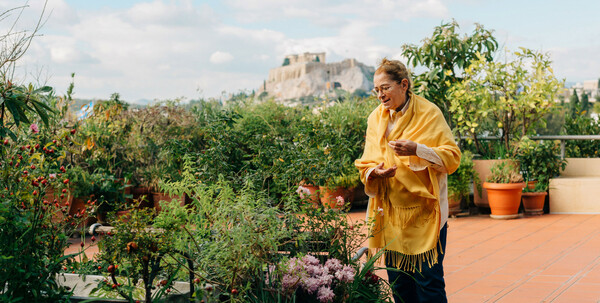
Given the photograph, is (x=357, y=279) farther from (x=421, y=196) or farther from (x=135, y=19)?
(x=135, y=19)

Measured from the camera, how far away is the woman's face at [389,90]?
8.93 feet

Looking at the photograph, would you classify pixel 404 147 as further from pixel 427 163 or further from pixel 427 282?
pixel 427 282

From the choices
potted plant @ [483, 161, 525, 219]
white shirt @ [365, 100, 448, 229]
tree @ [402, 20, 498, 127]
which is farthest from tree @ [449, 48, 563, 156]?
white shirt @ [365, 100, 448, 229]

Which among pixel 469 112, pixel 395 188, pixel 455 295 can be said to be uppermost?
pixel 469 112

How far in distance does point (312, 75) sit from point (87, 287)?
436 ft

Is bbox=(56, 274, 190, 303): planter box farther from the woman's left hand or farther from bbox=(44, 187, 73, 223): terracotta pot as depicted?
the woman's left hand

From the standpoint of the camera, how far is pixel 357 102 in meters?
8.57

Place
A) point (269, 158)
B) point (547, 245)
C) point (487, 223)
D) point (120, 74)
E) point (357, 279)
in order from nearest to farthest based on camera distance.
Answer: point (357, 279)
point (269, 158)
point (547, 245)
point (487, 223)
point (120, 74)

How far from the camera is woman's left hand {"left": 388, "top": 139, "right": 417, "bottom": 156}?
255 centimetres

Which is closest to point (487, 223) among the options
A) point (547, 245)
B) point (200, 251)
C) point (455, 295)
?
point (547, 245)

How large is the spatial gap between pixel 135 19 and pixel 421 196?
296 inches

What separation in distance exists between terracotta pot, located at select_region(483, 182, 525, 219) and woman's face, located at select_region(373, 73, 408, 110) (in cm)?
443

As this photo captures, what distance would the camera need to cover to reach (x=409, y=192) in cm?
274

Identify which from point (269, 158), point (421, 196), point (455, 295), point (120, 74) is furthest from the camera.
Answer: point (120, 74)
